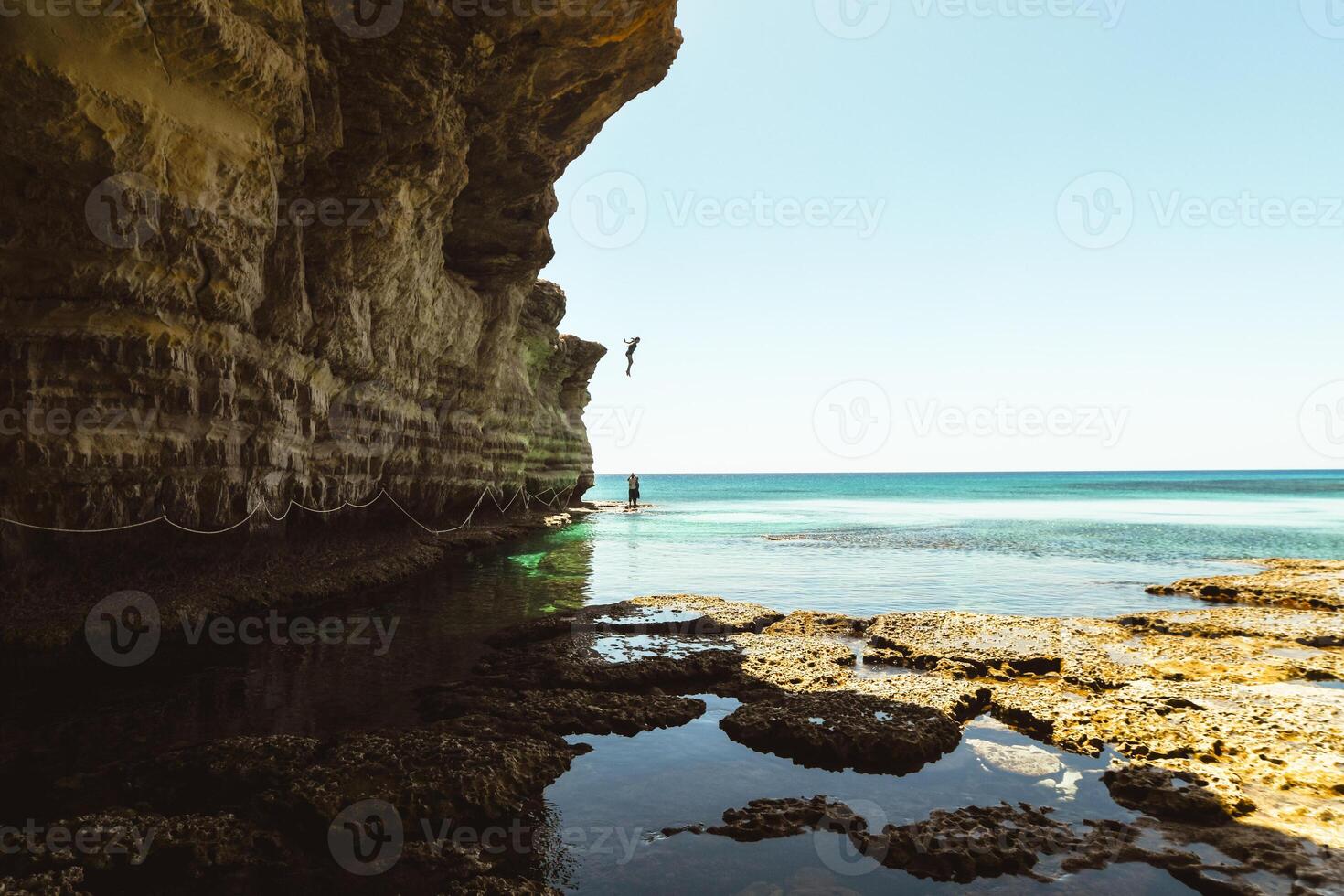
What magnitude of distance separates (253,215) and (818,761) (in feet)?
39.3

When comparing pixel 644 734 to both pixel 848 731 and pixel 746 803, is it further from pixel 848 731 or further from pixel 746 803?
pixel 848 731

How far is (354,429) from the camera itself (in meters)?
17.1

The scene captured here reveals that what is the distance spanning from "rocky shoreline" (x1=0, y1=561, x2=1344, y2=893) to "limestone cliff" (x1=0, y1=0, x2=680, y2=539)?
5.97 meters

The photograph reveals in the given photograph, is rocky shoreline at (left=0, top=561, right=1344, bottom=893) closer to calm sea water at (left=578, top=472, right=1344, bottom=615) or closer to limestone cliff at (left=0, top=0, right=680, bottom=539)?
calm sea water at (left=578, top=472, right=1344, bottom=615)

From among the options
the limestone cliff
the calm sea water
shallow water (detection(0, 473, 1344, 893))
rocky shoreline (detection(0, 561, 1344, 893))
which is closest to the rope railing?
the limestone cliff

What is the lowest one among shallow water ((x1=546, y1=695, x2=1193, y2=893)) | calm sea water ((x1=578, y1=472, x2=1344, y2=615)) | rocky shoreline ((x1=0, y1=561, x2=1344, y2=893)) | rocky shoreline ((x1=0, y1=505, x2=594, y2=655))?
calm sea water ((x1=578, y1=472, x2=1344, y2=615))

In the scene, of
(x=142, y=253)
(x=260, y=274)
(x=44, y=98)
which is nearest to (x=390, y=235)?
(x=260, y=274)

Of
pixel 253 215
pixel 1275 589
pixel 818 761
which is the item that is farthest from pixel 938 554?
pixel 253 215

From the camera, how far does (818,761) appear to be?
6676 millimetres

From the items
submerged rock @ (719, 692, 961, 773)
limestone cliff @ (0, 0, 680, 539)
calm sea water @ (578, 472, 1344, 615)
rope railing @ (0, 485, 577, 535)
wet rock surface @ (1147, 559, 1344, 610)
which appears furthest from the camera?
calm sea water @ (578, 472, 1344, 615)

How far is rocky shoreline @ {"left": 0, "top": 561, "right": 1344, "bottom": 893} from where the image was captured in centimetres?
479

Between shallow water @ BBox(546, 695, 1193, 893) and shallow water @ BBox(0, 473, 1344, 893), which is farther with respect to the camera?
shallow water @ BBox(0, 473, 1344, 893)

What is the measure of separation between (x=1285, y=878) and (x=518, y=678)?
7.36 m

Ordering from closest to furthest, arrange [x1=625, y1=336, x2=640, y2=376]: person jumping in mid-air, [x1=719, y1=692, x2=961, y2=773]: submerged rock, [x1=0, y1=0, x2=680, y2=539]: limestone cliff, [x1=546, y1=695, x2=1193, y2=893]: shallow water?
1. [x1=546, y1=695, x2=1193, y2=893]: shallow water
2. [x1=719, y1=692, x2=961, y2=773]: submerged rock
3. [x1=0, y1=0, x2=680, y2=539]: limestone cliff
4. [x1=625, y1=336, x2=640, y2=376]: person jumping in mid-air
